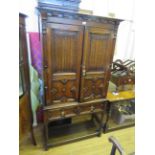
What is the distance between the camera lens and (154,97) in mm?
499

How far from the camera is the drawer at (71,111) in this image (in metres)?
1.76

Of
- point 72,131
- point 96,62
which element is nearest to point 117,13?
point 96,62

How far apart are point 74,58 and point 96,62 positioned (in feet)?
0.98

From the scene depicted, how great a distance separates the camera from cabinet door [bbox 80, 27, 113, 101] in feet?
5.40

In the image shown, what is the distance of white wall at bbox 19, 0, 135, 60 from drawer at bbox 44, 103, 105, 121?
3.53 ft

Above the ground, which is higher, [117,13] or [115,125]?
[117,13]

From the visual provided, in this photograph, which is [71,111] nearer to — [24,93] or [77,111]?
[77,111]

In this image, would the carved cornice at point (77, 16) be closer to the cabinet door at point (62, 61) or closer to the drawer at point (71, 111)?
the cabinet door at point (62, 61)

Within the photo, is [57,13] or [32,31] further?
[32,31]

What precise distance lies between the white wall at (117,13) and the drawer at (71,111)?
1.07 meters

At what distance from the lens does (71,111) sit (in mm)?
1873
